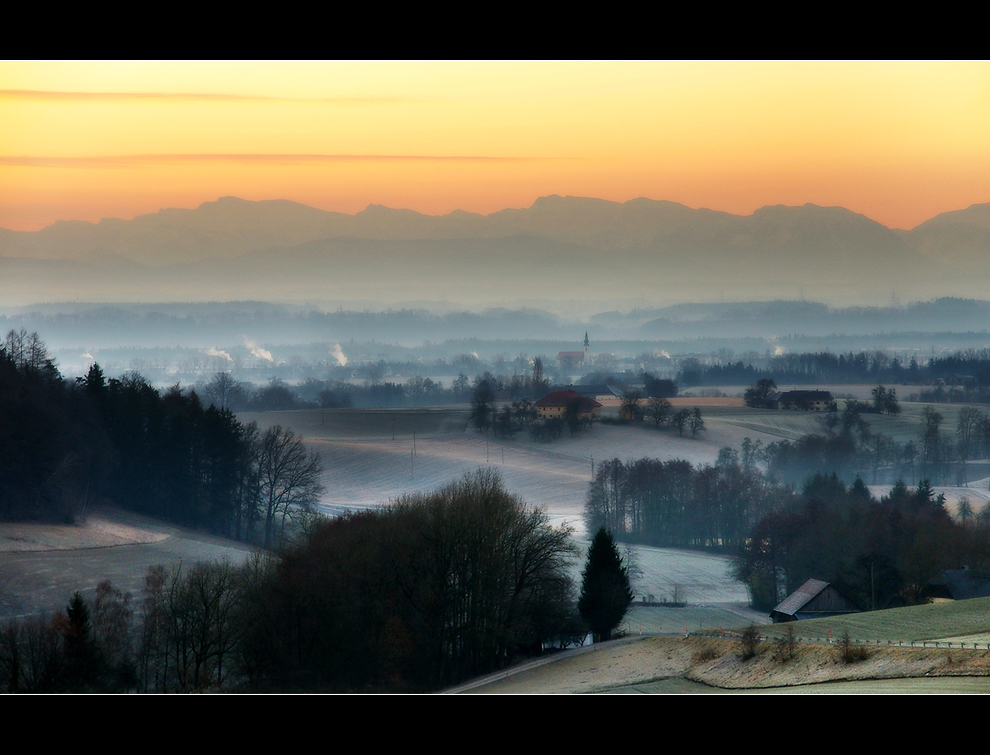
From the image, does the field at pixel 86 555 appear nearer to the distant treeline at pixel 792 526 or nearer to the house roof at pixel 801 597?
the house roof at pixel 801 597

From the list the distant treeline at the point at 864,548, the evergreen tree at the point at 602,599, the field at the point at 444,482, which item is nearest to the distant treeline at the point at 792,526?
the distant treeline at the point at 864,548

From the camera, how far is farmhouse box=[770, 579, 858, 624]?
2605cm

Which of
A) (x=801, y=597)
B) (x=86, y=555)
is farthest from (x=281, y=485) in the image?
(x=801, y=597)

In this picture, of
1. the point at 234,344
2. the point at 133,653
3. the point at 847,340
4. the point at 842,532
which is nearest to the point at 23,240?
the point at 133,653

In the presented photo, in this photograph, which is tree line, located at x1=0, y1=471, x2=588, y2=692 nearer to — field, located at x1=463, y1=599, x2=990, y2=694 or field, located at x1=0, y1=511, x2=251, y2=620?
field, located at x1=0, y1=511, x2=251, y2=620

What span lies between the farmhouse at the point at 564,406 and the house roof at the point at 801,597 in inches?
1311

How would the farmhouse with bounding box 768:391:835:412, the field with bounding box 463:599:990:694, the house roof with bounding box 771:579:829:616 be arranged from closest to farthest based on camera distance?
1. the field with bounding box 463:599:990:694
2. the house roof with bounding box 771:579:829:616
3. the farmhouse with bounding box 768:391:835:412

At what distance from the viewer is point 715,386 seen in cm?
8362

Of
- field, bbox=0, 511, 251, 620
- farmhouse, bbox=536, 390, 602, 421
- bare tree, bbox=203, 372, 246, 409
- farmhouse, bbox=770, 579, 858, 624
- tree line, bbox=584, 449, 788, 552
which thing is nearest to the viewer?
field, bbox=0, 511, 251, 620

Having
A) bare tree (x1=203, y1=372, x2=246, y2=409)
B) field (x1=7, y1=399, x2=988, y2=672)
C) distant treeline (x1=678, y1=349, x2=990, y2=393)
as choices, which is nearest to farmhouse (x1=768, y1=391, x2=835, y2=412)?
field (x1=7, y1=399, x2=988, y2=672)

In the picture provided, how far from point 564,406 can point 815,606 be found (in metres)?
37.3

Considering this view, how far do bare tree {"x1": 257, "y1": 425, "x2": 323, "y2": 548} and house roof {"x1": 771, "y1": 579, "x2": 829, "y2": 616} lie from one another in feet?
57.9

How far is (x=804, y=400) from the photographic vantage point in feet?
224

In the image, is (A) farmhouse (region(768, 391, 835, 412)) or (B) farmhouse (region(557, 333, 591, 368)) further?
(B) farmhouse (region(557, 333, 591, 368))
